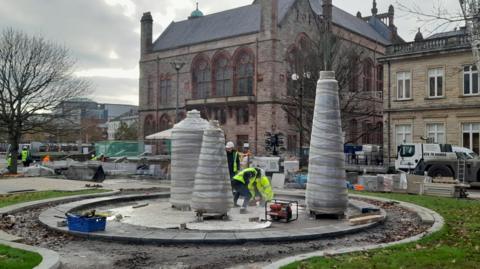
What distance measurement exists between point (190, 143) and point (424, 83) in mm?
25741

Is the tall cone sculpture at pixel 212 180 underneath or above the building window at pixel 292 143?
underneath

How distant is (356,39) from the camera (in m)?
58.6

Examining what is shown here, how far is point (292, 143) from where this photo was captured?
50.0 metres

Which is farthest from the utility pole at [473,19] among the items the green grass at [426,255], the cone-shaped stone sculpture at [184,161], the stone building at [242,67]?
the stone building at [242,67]

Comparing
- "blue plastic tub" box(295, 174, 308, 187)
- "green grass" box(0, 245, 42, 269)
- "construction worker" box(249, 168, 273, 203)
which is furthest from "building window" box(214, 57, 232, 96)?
"green grass" box(0, 245, 42, 269)

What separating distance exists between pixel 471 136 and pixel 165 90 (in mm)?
39091

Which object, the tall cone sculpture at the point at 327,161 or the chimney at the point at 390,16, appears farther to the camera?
the chimney at the point at 390,16

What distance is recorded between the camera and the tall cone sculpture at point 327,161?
38.5ft

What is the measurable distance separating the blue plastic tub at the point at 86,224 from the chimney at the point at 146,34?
2177 inches

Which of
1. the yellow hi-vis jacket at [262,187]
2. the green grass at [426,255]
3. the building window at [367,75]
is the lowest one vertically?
the green grass at [426,255]

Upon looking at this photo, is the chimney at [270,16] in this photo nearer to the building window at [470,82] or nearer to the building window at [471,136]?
the building window at [470,82]

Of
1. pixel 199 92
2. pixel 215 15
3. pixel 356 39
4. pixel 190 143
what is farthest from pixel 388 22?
pixel 190 143

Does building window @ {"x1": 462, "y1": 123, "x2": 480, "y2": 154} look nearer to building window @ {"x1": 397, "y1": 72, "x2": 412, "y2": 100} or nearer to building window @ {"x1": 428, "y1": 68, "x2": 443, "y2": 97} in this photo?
building window @ {"x1": 428, "y1": 68, "x2": 443, "y2": 97}

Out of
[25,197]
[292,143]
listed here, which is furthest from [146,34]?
[25,197]
